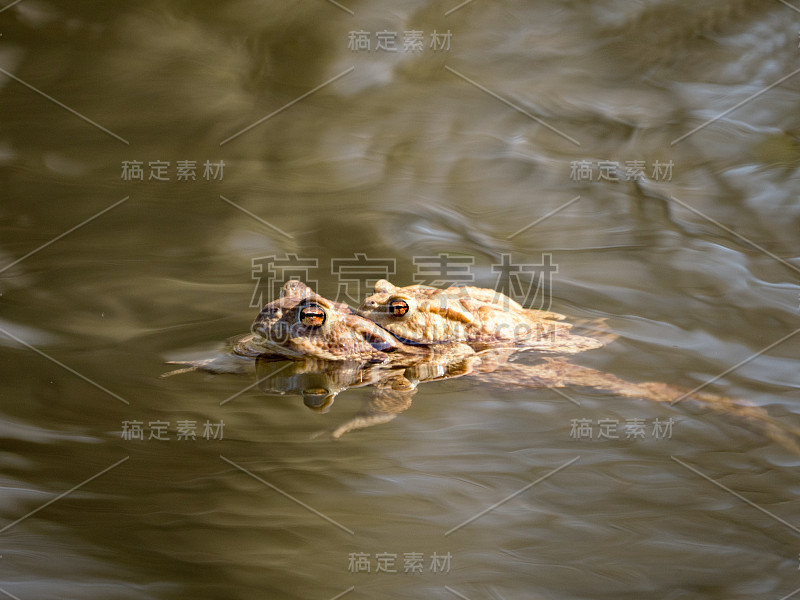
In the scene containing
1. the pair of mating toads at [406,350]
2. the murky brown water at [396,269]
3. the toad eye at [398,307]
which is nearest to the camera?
the murky brown water at [396,269]

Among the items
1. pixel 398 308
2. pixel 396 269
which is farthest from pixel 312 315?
pixel 396 269

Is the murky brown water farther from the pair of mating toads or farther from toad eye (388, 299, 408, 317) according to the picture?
toad eye (388, 299, 408, 317)

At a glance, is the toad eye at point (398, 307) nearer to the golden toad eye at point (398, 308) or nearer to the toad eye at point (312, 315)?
the golden toad eye at point (398, 308)

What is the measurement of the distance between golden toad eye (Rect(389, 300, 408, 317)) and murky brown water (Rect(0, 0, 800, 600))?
20.3 inches

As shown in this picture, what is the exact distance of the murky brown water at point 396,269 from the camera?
3068 millimetres

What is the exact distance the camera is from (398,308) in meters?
4.40

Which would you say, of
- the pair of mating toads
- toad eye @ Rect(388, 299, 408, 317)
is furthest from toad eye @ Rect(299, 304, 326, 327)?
toad eye @ Rect(388, 299, 408, 317)

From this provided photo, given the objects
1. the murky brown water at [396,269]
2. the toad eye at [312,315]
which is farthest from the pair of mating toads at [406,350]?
the murky brown water at [396,269]

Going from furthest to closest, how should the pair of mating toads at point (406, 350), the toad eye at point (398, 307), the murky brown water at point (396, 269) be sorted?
the toad eye at point (398, 307) < the pair of mating toads at point (406, 350) < the murky brown water at point (396, 269)

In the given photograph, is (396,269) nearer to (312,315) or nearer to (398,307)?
(398,307)

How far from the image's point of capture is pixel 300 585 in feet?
9.46

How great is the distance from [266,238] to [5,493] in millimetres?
2847

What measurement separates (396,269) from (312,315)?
4.28 feet

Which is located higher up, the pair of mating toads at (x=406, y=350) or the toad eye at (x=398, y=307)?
the toad eye at (x=398, y=307)
